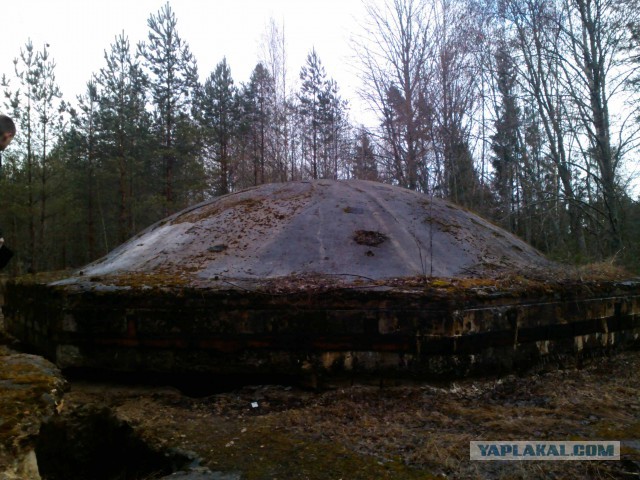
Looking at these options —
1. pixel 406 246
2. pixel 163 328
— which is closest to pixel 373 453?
pixel 163 328

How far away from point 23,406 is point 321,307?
2.64 meters

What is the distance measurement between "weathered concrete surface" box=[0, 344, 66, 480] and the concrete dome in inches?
88.5

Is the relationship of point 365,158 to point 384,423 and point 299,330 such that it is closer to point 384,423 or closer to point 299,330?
point 299,330

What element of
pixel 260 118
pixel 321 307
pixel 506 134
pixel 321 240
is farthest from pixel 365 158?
pixel 321 307

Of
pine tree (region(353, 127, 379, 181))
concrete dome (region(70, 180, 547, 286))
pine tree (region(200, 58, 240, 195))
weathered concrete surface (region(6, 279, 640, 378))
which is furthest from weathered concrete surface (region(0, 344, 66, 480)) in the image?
pine tree (region(200, 58, 240, 195))

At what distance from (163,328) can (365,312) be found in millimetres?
1881

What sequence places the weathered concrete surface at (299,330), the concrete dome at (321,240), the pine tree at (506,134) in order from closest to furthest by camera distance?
the weathered concrete surface at (299,330), the concrete dome at (321,240), the pine tree at (506,134)

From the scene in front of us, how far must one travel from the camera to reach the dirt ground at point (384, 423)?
271cm

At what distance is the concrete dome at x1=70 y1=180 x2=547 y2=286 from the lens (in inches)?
200

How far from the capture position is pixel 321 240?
5.52 metres

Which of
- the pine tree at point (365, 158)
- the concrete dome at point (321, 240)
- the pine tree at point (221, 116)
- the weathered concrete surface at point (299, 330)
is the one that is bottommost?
the weathered concrete surface at point (299, 330)

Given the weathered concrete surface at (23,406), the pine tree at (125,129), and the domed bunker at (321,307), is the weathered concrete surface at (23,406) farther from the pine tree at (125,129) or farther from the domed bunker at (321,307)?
the pine tree at (125,129)

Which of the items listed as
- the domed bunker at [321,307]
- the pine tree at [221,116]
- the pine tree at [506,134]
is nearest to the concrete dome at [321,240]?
the domed bunker at [321,307]

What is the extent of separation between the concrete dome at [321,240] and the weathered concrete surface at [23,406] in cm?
225
